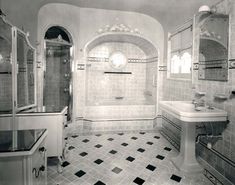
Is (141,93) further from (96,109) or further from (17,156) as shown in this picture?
(17,156)

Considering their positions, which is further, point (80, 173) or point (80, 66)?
point (80, 66)

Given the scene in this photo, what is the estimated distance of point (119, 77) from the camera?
5188mm

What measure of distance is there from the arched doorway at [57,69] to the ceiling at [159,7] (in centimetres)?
68

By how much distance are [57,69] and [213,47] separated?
3.08 m

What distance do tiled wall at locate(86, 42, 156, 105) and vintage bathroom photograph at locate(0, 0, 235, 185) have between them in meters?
0.03

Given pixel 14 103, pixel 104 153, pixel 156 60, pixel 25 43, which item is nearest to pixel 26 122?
pixel 14 103

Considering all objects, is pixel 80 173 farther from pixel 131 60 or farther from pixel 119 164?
pixel 131 60

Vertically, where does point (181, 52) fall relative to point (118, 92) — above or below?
above

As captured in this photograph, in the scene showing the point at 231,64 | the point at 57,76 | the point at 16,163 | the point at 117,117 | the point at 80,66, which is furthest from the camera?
the point at 117,117

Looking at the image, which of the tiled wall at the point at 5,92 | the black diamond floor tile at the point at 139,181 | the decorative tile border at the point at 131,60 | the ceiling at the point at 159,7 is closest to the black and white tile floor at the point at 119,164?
the black diamond floor tile at the point at 139,181

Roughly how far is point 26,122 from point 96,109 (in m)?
2.06

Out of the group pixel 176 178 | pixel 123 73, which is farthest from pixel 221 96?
pixel 123 73

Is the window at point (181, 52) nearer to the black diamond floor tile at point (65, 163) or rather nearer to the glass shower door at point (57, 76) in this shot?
the glass shower door at point (57, 76)

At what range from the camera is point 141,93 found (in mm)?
5297
